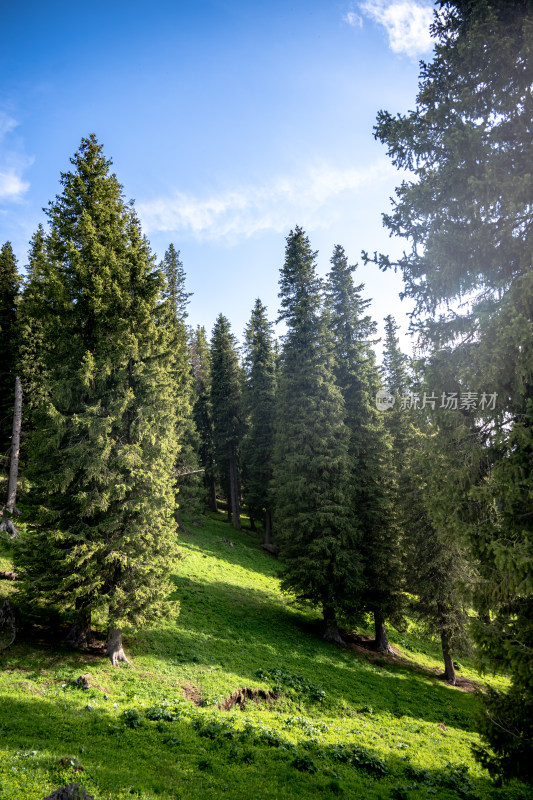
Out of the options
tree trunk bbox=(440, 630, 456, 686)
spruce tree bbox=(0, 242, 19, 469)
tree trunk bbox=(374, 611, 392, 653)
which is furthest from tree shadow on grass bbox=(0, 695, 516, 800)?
spruce tree bbox=(0, 242, 19, 469)

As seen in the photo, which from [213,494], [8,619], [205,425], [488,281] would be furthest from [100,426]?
[213,494]

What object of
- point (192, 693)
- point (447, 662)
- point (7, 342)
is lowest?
point (447, 662)

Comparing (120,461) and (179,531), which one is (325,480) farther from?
(179,531)

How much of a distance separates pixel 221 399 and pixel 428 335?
31.7m

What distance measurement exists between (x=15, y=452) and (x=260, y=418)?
2002 cm

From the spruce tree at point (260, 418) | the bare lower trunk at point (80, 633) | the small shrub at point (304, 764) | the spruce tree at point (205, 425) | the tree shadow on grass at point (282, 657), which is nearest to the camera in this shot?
the small shrub at point (304, 764)

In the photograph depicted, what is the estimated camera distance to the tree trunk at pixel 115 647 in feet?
42.5

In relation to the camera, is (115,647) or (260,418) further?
(260,418)

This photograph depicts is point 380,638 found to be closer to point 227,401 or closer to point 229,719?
point 229,719

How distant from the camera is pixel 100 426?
13.2m

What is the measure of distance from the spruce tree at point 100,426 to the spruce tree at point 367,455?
10.9 meters

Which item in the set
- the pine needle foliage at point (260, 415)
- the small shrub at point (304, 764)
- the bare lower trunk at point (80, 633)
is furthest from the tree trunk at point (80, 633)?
the pine needle foliage at point (260, 415)

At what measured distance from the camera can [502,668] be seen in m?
6.92

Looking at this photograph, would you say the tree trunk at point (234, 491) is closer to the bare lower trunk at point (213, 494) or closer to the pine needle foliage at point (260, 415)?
the pine needle foliage at point (260, 415)
